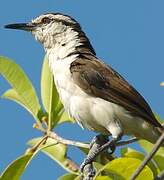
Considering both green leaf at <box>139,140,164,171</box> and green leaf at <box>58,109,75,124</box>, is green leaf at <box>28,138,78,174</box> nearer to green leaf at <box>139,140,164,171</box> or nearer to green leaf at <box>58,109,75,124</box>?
green leaf at <box>58,109,75,124</box>

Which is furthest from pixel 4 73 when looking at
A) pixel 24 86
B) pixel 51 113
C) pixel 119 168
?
pixel 119 168

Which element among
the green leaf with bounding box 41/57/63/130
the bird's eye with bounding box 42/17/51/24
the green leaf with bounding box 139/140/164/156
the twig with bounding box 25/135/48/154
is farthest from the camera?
the bird's eye with bounding box 42/17/51/24

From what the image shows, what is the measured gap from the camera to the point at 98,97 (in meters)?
4.99

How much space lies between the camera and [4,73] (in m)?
4.37

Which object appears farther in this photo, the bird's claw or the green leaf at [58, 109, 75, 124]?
the green leaf at [58, 109, 75, 124]

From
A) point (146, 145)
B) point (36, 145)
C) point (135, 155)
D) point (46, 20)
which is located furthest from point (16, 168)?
point (46, 20)

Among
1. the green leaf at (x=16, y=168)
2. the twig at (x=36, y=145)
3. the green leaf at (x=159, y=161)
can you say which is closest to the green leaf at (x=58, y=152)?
the twig at (x=36, y=145)

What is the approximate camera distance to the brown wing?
4.95 meters

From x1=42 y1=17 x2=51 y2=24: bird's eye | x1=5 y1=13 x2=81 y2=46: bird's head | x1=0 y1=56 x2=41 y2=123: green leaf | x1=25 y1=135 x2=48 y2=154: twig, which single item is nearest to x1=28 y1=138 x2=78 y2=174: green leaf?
x1=25 y1=135 x2=48 y2=154: twig

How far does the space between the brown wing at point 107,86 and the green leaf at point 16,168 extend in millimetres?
1411

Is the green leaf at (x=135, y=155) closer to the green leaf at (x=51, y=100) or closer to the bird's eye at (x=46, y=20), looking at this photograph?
the green leaf at (x=51, y=100)

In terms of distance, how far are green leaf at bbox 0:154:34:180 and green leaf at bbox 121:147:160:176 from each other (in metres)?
0.64

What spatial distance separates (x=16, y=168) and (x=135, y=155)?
782 millimetres

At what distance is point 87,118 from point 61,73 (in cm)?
50
